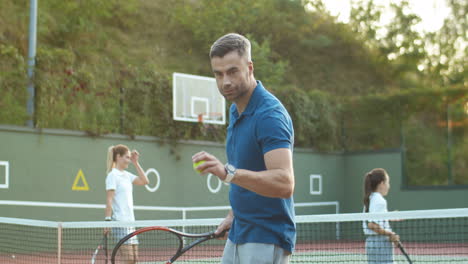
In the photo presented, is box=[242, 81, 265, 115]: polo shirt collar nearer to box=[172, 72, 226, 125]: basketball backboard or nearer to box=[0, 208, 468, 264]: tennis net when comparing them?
box=[0, 208, 468, 264]: tennis net

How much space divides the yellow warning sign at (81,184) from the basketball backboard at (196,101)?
237cm

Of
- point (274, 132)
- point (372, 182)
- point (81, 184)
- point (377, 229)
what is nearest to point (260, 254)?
point (274, 132)

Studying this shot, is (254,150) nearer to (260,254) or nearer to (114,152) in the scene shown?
(260,254)

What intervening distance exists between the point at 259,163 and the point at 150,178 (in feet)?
35.3

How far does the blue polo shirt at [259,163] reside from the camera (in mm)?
2500

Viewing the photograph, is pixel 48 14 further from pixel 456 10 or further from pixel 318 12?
pixel 456 10

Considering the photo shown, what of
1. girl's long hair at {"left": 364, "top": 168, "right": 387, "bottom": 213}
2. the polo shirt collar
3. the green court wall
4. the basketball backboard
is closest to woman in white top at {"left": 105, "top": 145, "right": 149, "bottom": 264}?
girl's long hair at {"left": 364, "top": 168, "right": 387, "bottom": 213}

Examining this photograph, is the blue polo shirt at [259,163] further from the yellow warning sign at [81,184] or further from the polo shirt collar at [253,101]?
the yellow warning sign at [81,184]

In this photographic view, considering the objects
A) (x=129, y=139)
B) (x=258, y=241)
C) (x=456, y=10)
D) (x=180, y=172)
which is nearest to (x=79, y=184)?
(x=129, y=139)

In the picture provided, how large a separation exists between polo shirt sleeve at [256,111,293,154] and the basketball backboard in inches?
438

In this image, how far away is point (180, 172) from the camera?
13.8 m

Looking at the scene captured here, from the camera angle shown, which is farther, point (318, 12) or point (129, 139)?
point (318, 12)

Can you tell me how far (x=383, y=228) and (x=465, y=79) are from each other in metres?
23.9

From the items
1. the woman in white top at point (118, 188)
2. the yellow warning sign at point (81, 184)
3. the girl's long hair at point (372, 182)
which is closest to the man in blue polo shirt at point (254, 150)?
the girl's long hair at point (372, 182)
